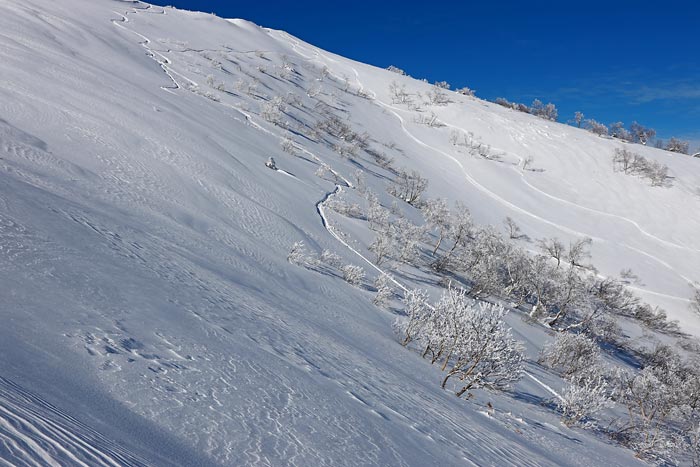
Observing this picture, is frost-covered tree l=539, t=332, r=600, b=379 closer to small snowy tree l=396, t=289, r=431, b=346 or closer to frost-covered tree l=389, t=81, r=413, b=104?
small snowy tree l=396, t=289, r=431, b=346

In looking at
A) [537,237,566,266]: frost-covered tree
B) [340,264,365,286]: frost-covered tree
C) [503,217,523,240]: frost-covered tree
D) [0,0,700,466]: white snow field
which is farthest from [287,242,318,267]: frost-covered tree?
[503,217,523,240]: frost-covered tree

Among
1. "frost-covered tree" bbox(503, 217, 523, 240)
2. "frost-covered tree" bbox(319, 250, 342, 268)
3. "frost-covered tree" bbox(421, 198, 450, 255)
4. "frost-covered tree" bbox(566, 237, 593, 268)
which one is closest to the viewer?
"frost-covered tree" bbox(319, 250, 342, 268)

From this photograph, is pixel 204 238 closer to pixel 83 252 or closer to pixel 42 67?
pixel 83 252

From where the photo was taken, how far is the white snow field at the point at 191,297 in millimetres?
3016

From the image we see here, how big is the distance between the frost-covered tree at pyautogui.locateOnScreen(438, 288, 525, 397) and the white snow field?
47cm

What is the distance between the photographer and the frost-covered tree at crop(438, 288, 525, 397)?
7684mm

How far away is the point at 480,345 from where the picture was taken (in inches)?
306

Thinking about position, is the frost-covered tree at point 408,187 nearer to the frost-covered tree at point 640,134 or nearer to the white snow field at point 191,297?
the white snow field at point 191,297

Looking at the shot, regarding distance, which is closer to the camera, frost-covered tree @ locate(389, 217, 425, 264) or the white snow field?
the white snow field

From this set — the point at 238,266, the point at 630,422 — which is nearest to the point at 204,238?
the point at 238,266

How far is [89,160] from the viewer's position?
948cm

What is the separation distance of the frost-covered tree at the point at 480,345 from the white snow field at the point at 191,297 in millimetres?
472

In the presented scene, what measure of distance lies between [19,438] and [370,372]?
4.77m

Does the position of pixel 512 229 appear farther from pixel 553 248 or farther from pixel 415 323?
pixel 415 323
